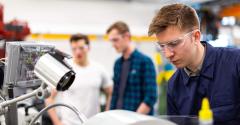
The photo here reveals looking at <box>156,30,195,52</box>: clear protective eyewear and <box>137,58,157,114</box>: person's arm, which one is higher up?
<box>156,30,195,52</box>: clear protective eyewear

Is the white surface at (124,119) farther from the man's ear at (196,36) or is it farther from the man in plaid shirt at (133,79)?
the man in plaid shirt at (133,79)

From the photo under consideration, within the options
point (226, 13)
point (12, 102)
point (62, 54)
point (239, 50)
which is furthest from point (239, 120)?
point (226, 13)

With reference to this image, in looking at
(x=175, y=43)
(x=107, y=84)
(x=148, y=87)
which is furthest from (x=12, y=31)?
(x=175, y=43)

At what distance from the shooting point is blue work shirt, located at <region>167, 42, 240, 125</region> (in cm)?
123

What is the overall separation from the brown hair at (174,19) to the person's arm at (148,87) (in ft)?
4.05

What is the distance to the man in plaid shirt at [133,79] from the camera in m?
2.47

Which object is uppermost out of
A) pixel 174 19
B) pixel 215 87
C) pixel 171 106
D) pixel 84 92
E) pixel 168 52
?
pixel 174 19

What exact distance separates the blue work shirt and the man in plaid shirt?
1.01m

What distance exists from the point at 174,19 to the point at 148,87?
1.30m

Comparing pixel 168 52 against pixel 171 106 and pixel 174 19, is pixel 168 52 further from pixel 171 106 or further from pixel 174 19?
pixel 171 106

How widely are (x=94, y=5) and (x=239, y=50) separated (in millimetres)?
4042

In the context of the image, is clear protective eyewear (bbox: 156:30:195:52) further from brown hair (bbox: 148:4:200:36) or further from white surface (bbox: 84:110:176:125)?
white surface (bbox: 84:110:176:125)

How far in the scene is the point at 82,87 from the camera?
246 centimetres

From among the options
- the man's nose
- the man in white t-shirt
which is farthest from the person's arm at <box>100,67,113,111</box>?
the man's nose
